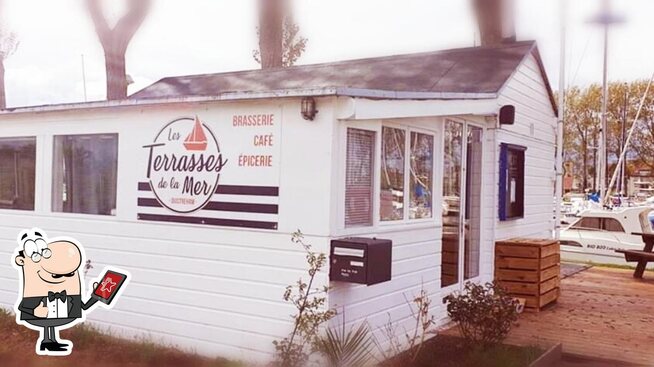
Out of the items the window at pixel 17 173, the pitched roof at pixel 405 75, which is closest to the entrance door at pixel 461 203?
the pitched roof at pixel 405 75

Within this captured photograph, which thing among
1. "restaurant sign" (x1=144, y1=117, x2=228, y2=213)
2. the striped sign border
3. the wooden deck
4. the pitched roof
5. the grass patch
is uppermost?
the pitched roof

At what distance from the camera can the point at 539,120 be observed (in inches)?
392

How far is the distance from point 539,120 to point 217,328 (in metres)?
6.30

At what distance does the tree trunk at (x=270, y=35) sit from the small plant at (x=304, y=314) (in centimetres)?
873

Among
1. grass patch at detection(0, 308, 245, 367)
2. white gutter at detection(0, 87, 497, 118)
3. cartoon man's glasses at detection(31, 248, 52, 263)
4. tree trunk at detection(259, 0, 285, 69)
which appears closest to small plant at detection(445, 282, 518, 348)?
white gutter at detection(0, 87, 497, 118)

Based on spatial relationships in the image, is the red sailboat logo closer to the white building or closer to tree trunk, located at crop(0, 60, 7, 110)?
the white building

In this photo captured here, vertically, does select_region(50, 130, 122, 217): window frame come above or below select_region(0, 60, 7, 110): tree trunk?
below

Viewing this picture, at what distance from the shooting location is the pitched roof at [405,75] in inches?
300

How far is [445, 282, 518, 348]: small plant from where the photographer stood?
5.50 m

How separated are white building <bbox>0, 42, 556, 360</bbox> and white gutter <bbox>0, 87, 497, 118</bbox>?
15 mm

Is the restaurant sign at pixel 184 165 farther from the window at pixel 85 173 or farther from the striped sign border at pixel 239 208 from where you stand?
the window at pixel 85 173

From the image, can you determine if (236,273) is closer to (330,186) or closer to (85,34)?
(330,186)

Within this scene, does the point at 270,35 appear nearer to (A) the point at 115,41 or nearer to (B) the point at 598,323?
(A) the point at 115,41

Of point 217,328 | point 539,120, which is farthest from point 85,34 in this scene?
point 217,328
